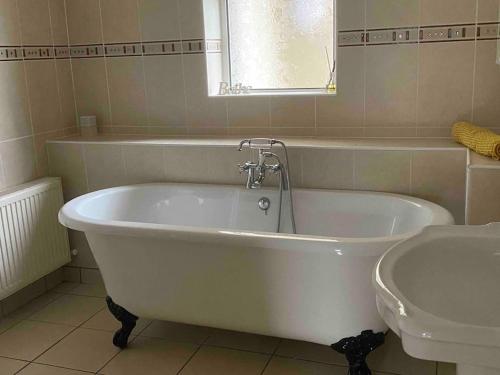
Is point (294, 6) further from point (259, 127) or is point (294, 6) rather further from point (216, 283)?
point (216, 283)

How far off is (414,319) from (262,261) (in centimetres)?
123

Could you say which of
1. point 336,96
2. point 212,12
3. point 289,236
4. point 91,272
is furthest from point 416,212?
point 91,272

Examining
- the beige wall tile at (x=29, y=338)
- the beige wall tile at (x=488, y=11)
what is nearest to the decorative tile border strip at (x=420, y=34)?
the beige wall tile at (x=488, y=11)

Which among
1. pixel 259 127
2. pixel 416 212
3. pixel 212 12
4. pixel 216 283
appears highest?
pixel 212 12

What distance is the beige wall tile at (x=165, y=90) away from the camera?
3311 mm

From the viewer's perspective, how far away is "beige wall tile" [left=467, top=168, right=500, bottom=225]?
79.5 inches

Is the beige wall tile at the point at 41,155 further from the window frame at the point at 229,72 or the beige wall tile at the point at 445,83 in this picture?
the beige wall tile at the point at 445,83

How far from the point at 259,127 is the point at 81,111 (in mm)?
1205

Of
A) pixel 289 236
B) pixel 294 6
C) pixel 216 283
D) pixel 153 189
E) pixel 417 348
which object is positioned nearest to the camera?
Result: pixel 417 348

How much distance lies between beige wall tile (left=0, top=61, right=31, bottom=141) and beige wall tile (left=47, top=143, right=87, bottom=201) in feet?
0.66

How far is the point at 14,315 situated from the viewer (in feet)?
9.93

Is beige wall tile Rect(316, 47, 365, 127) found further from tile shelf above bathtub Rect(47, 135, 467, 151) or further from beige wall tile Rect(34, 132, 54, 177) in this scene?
beige wall tile Rect(34, 132, 54, 177)

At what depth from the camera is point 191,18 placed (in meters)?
3.21

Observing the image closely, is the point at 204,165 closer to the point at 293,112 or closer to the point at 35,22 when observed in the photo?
the point at 293,112
